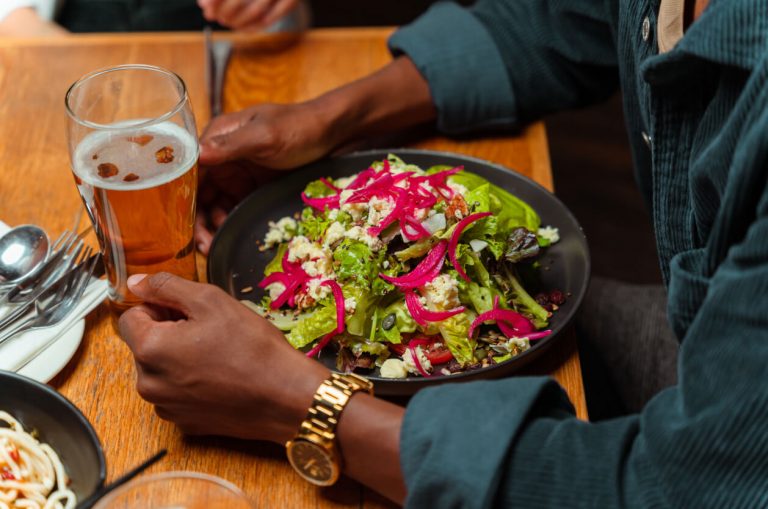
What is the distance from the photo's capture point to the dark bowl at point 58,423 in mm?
983

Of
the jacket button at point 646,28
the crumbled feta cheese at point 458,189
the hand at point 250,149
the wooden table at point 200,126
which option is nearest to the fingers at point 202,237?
the hand at point 250,149

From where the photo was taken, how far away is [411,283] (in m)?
1.20

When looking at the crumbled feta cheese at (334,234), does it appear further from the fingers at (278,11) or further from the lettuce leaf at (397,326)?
the fingers at (278,11)

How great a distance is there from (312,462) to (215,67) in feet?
3.77

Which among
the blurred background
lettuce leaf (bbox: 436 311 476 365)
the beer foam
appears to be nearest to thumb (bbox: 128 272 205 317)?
the beer foam

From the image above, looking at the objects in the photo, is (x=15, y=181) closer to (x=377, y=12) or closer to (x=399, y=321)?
(x=399, y=321)

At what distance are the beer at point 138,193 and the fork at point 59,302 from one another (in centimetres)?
7

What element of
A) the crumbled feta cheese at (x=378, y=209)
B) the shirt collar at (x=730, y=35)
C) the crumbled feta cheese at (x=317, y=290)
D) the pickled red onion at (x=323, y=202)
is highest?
the shirt collar at (x=730, y=35)

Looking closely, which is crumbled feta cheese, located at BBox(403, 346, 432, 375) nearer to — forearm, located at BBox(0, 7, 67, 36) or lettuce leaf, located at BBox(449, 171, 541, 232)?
lettuce leaf, located at BBox(449, 171, 541, 232)

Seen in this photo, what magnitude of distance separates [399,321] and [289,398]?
238mm

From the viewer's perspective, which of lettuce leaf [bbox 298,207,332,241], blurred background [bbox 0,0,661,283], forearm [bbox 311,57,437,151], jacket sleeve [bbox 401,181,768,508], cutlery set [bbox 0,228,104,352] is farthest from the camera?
blurred background [bbox 0,0,661,283]

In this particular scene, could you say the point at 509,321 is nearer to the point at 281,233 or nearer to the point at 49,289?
the point at 281,233

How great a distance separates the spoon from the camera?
1268mm

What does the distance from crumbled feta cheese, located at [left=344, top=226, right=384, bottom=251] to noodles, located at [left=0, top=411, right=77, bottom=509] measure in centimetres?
50
